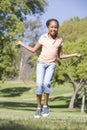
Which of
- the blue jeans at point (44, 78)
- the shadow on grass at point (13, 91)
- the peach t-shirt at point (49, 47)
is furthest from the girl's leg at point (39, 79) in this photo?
the shadow on grass at point (13, 91)

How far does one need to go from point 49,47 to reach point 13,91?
82040 millimetres

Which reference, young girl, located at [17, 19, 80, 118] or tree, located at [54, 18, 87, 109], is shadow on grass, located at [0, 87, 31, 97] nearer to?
tree, located at [54, 18, 87, 109]

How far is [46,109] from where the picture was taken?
418 inches

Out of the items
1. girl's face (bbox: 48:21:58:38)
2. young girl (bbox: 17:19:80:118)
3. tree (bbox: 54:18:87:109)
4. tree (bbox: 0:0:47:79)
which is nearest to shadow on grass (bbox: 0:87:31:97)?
tree (bbox: 54:18:87:109)

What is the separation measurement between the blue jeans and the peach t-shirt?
13cm

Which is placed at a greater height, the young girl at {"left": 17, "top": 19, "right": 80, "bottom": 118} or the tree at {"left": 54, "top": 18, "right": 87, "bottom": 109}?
the young girl at {"left": 17, "top": 19, "right": 80, "bottom": 118}

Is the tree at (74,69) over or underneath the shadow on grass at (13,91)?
over

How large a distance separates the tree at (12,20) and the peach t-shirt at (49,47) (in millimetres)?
30442

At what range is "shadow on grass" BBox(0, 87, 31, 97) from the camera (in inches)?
3474

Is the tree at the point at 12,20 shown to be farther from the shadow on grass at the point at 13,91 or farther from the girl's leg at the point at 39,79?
the shadow on grass at the point at 13,91

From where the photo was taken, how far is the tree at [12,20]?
4166cm

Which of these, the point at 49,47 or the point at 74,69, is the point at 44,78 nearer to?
the point at 49,47

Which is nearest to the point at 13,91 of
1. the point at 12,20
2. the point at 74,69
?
the point at 74,69

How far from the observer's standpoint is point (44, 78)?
10.6 m
